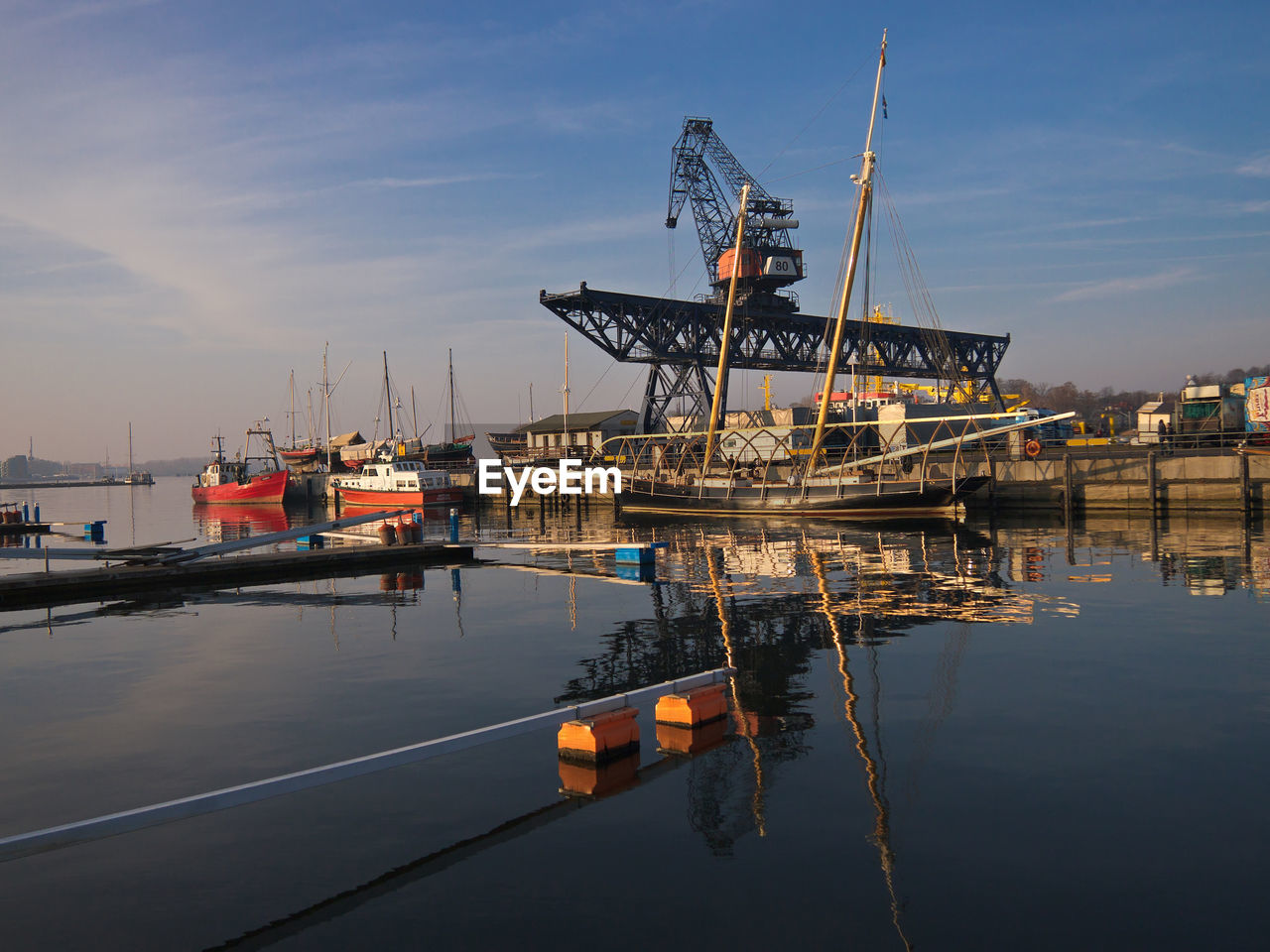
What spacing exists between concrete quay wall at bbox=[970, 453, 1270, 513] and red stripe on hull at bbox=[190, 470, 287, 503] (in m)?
64.3

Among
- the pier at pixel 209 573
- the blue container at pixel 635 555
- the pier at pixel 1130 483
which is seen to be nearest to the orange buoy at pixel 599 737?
the blue container at pixel 635 555

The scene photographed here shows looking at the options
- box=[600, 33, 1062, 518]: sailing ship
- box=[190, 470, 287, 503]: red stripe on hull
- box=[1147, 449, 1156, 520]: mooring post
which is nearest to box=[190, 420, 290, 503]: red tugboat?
box=[190, 470, 287, 503]: red stripe on hull

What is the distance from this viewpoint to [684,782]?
877cm

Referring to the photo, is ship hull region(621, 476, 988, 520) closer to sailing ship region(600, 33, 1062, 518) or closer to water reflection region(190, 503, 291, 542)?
sailing ship region(600, 33, 1062, 518)

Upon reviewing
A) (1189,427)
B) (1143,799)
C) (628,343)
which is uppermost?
(628,343)

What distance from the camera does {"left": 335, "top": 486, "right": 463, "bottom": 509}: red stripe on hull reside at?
2657 inches

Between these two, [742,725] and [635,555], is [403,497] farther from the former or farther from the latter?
[742,725]

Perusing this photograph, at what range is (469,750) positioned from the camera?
1009 cm

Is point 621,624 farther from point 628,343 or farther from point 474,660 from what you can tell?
point 628,343

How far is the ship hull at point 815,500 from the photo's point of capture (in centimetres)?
3956

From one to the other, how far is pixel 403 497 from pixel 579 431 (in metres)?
24.0

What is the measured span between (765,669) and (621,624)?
5.01m

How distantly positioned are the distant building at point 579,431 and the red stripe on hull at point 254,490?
2469cm

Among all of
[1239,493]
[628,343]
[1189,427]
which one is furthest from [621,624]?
[628,343]
